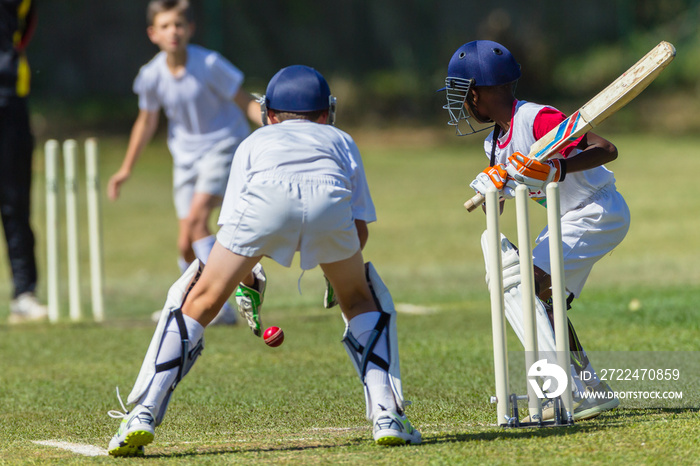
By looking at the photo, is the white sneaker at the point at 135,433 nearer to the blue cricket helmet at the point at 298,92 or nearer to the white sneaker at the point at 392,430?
the white sneaker at the point at 392,430

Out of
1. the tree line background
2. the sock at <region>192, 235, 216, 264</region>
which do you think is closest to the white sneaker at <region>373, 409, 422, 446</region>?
the sock at <region>192, 235, 216, 264</region>

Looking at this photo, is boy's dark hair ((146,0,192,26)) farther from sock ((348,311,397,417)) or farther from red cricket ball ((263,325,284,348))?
sock ((348,311,397,417))

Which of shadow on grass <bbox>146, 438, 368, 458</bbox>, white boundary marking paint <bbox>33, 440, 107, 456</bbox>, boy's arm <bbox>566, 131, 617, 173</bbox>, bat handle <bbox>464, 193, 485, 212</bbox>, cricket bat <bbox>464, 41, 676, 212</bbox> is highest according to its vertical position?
cricket bat <bbox>464, 41, 676, 212</bbox>

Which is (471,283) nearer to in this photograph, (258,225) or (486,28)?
(258,225)

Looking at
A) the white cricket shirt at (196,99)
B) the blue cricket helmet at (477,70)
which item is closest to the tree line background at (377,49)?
the white cricket shirt at (196,99)

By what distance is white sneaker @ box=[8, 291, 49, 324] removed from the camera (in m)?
8.09

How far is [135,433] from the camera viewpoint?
3.60 metres

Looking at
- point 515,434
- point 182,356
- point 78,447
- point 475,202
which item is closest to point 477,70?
point 475,202

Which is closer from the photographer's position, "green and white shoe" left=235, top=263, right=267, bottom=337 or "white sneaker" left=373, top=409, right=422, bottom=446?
"white sneaker" left=373, top=409, right=422, bottom=446

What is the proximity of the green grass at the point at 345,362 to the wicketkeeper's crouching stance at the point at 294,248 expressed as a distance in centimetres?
20

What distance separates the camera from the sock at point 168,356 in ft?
12.1

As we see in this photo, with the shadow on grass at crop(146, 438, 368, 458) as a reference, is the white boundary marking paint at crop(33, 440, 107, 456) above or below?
below

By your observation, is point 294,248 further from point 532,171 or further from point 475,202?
point 532,171

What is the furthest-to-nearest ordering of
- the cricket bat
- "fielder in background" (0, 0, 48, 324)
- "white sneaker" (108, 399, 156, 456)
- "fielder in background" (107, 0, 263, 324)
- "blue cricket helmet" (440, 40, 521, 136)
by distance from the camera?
"fielder in background" (0, 0, 48, 324) < "fielder in background" (107, 0, 263, 324) < "blue cricket helmet" (440, 40, 521, 136) < the cricket bat < "white sneaker" (108, 399, 156, 456)
